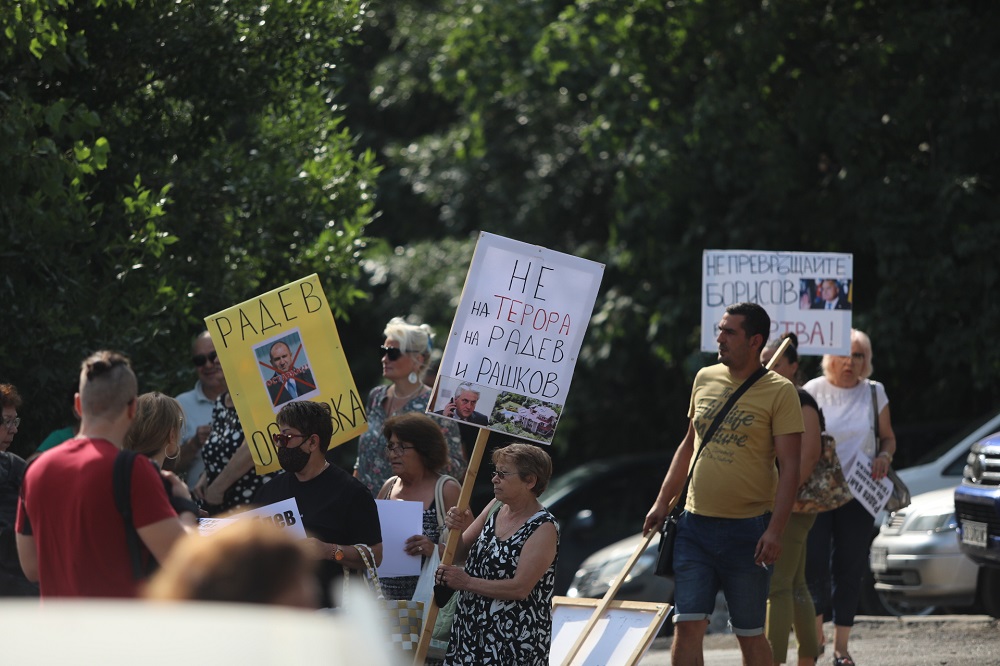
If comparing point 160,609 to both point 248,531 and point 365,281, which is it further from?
point 365,281

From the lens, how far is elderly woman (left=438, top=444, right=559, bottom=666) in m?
5.91

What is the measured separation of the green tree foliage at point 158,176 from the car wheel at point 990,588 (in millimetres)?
5242

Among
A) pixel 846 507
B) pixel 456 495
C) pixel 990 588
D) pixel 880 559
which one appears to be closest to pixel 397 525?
pixel 456 495

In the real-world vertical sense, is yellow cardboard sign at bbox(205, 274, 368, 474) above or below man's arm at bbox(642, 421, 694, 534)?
above

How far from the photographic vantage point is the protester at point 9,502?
244 inches

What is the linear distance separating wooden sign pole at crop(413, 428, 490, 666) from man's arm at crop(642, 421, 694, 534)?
3.23ft

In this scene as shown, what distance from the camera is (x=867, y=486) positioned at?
8.09 meters

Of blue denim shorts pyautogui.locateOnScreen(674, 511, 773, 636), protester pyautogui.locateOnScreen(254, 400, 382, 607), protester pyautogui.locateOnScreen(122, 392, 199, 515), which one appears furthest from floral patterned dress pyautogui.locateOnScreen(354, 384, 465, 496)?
protester pyautogui.locateOnScreen(122, 392, 199, 515)

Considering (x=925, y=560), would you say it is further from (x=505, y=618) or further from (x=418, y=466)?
(x=505, y=618)

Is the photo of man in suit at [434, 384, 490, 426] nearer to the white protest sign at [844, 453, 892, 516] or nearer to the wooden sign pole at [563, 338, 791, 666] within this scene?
the wooden sign pole at [563, 338, 791, 666]

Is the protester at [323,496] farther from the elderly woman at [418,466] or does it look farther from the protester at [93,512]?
the protester at [93,512]

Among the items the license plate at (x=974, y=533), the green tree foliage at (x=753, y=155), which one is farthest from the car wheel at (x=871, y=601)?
the license plate at (x=974, y=533)

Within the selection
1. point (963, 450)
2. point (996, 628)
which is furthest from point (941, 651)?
point (963, 450)

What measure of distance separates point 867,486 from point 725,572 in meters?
1.70
